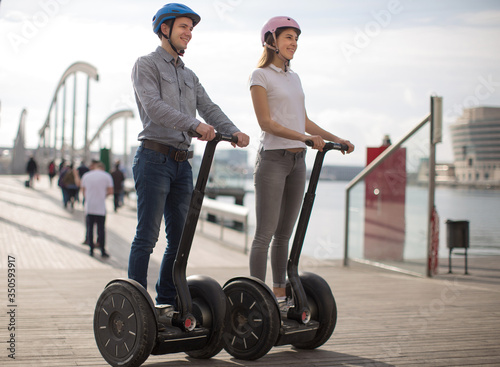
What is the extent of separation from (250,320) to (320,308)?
437 mm

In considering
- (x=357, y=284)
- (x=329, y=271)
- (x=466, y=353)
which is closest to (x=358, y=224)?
(x=329, y=271)

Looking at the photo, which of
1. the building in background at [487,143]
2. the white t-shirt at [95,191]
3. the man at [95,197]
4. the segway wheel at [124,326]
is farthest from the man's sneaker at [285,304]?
the building in background at [487,143]

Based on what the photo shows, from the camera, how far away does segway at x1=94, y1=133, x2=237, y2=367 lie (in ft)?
9.70

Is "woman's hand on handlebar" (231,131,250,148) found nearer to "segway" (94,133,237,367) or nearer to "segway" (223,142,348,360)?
"segway" (94,133,237,367)

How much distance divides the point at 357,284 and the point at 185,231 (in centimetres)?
383

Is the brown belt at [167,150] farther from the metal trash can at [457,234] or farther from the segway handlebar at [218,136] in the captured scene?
the metal trash can at [457,234]

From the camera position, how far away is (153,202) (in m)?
3.14

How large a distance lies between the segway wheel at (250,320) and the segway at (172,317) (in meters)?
0.16

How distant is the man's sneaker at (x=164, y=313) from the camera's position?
10.2 ft

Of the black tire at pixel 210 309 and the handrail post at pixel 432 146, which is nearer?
the black tire at pixel 210 309

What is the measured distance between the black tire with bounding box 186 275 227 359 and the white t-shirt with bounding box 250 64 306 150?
0.86 metres

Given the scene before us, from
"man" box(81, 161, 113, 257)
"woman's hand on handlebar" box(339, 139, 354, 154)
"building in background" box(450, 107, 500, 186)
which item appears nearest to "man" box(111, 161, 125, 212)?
"man" box(81, 161, 113, 257)

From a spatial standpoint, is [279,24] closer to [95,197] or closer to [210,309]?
[210,309]

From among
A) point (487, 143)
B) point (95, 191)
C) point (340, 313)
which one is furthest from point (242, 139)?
point (487, 143)
